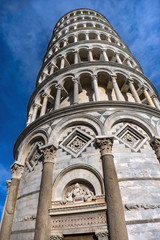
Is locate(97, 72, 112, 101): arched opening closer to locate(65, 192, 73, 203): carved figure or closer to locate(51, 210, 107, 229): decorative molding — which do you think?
locate(65, 192, 73, 203): carved figure

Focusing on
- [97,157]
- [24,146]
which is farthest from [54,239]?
[24,146]

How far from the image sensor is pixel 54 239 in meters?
5.93

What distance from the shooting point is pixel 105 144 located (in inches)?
287

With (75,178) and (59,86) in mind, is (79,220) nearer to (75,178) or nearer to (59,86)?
(75,178)

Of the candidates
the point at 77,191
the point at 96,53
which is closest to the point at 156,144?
the point at 77,191

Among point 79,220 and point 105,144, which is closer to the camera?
point 79,220

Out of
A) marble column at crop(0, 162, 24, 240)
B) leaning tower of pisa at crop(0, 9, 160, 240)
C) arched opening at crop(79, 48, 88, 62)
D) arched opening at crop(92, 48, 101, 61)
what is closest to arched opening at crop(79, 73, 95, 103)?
leaning tower of pisa at crop(0, 9, 160, 240)

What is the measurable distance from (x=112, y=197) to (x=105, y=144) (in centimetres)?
215

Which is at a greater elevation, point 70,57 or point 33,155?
point 70,57

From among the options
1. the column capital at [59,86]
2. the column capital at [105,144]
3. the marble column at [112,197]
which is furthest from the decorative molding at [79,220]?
the column capital at [59,86]

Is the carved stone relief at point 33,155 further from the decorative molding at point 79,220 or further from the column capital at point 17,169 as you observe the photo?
the decorative molding at point 79,220

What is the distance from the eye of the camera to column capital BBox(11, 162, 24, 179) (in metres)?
9.13

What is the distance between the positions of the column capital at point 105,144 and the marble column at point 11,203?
15.7 feet

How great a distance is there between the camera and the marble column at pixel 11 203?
292 inches
